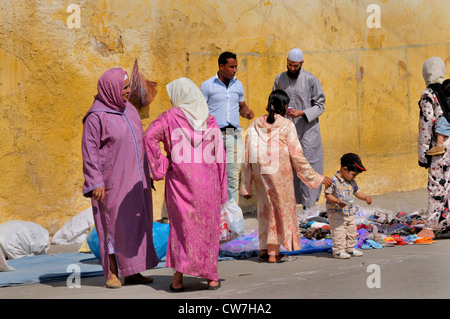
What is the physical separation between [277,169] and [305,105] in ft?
8.30

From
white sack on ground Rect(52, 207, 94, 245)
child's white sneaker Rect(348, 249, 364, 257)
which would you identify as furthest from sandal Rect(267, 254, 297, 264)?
white sack on ground Rect(52, 207, 94, 245)

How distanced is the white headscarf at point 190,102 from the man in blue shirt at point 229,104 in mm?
2916

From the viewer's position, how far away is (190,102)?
6434 mm

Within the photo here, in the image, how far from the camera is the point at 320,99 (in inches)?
392

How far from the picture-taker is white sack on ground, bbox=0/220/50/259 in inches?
324

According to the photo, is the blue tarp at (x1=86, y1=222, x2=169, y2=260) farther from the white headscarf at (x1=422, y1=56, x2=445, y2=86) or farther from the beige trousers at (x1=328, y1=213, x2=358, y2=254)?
the white headscarf at (x1=422, y1=56, x2=445, y2=86)

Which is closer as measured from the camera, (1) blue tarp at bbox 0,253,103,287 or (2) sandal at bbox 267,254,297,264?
(1) blue tarp at bbox 0,253,103,287

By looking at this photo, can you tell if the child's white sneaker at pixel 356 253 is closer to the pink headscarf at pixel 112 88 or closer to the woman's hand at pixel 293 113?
the woman's hand at pixel 293 113

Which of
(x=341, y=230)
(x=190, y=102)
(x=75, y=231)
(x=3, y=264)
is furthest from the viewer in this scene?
(x=75, y=231)

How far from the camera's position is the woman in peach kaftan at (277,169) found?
757 cm

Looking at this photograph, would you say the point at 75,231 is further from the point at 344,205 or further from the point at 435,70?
the point at 435,70

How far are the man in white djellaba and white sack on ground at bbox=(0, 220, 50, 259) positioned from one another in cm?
315

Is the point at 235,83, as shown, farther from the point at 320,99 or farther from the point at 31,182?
the point at 31,182

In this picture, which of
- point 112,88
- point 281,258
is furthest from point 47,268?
point 281,258
